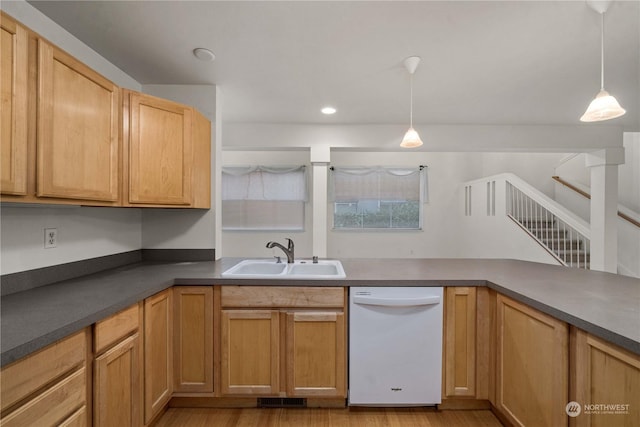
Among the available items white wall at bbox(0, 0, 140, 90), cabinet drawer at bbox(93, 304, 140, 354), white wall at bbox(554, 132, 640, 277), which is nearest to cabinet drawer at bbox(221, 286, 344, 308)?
cabinet drawer at bbox(93, 304, 140, 354)

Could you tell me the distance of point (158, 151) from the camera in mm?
1827

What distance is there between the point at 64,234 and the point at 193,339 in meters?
0.97

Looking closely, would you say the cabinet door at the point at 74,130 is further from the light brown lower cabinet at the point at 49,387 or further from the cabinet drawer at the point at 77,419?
the cabinet drawer at the point at 77,419

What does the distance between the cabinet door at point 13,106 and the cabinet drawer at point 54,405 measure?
74 centimetres

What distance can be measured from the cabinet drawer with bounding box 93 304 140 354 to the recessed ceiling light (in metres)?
1.60

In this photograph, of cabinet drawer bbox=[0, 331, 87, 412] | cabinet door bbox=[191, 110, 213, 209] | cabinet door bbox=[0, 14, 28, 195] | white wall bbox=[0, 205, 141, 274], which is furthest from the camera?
cabinet door bbox=[191, 110, 213, 209]

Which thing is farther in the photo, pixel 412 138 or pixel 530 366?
pixel 412 138

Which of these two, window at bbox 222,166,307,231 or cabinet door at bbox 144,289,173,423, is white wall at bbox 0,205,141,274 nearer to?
cabinet door at bbox 144,289,173,423

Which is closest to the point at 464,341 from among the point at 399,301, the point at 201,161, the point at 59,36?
the point at 399,301

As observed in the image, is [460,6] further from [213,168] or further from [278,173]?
[278,173]

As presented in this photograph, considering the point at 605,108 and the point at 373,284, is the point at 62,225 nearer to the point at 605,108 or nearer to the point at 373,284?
the point at 373,284

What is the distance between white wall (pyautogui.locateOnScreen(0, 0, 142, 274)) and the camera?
1.33 metres

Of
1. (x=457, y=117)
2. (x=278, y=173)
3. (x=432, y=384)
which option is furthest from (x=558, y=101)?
(x=278, y=173)

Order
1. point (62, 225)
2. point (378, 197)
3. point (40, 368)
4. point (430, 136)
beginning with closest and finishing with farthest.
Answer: point (40, 368)
point (62, 225)
point (430, 136)
point (378, 197)
